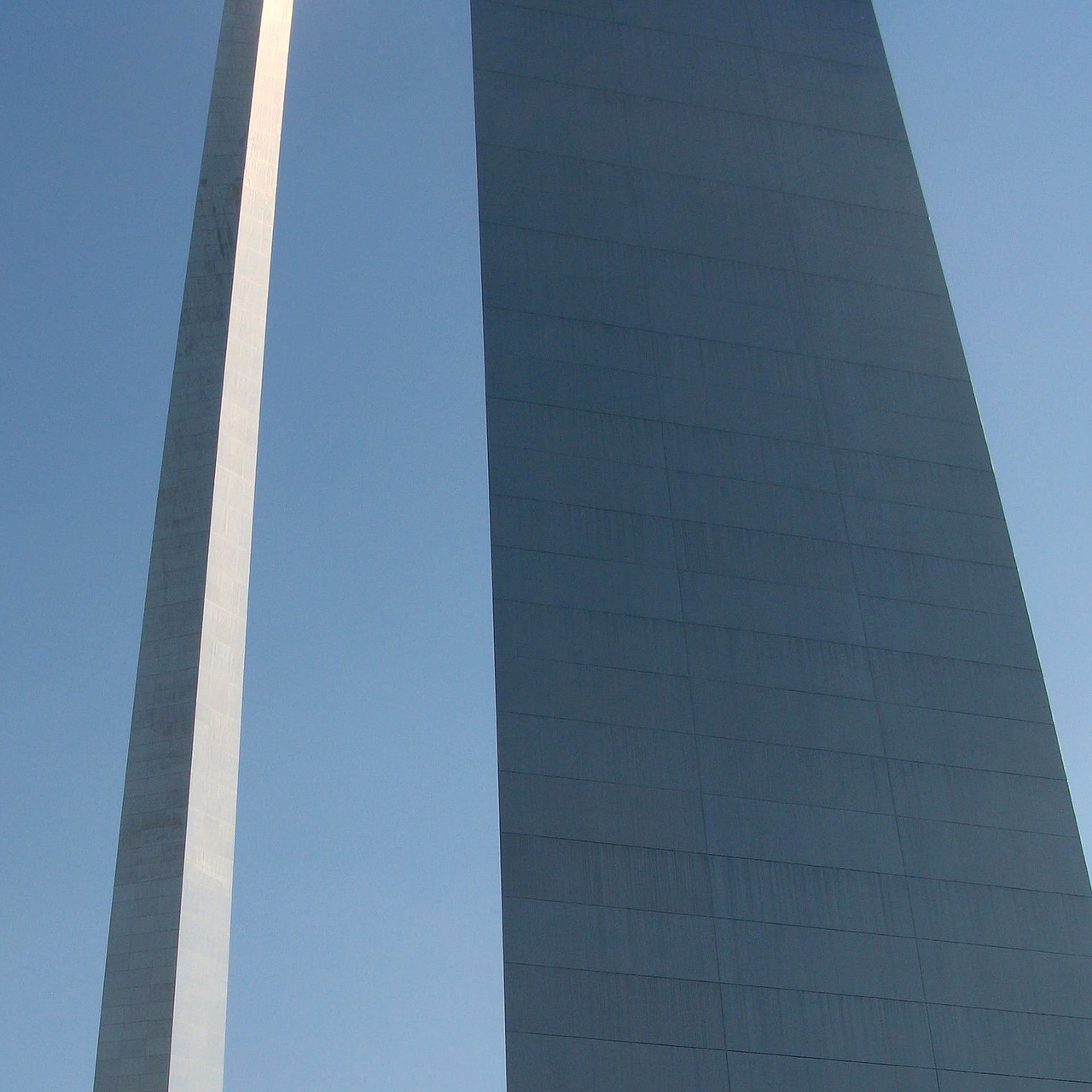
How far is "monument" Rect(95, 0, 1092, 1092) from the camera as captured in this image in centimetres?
2509

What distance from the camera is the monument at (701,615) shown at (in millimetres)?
25094

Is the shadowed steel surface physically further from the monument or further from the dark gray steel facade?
the dark gray steel facade

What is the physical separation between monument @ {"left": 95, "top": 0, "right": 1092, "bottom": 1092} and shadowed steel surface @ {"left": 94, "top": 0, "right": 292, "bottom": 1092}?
0.09 m

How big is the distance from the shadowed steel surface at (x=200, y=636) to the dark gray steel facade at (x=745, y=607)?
657 centimetres

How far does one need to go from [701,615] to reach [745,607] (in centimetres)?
93

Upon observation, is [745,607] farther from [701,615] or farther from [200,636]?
[200,636]

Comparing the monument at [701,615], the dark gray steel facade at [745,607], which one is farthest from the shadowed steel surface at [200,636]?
the dark gray steel facade at [745,607]

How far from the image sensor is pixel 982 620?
3030 cm

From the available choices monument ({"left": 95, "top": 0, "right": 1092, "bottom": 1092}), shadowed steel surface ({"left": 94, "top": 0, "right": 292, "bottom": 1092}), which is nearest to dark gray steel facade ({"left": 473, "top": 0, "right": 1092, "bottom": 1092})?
monument ({"left": 95, "top": 0, "right": 1092, "bottom": 1092})

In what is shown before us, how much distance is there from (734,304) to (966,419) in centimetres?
547

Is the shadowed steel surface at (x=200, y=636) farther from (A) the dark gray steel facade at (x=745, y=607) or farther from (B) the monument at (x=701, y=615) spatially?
(A) the dark gray steel facade at (x=745, y=607)

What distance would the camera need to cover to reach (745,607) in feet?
95.0

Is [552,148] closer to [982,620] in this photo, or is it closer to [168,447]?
[168,447]

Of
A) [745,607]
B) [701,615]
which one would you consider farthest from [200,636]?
[745,607]
